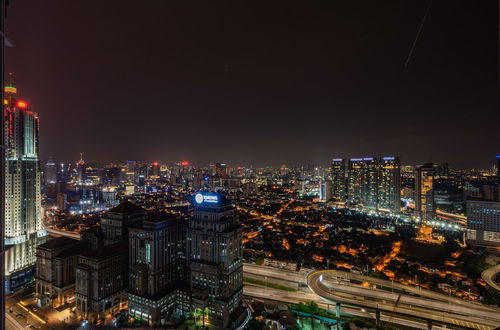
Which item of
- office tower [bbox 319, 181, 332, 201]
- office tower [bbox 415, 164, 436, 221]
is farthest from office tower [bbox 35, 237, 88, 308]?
office tower [bbox 319, 181, 332, 201]

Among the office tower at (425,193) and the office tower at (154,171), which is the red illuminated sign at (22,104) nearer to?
the office tower at (425,193)

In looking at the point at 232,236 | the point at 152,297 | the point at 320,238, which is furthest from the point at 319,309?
the point at 320,238

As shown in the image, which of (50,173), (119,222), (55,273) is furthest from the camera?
(50,173)

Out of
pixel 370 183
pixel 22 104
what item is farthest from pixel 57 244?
pixel 370 183

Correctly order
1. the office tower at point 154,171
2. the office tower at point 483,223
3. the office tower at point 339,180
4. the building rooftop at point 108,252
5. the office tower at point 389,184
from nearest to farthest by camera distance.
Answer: the building rooftop at point 108,252
the office tower at point 483,223
the office tower at point 389,184
the office tower at point 339,180
the office tower at point 154,171

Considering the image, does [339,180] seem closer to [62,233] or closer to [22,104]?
[62,233]

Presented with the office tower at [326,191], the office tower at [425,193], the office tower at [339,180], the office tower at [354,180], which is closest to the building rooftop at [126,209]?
the office tower at [425,193]
